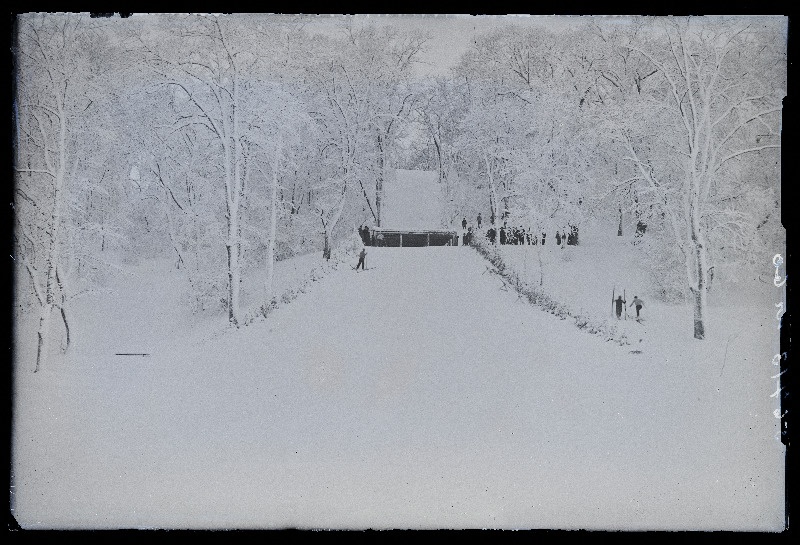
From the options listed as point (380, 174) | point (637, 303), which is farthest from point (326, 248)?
point (637, 303)

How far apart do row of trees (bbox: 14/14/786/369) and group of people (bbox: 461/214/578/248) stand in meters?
0.10

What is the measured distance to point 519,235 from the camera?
323 cm

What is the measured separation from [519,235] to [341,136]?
1.30 metres

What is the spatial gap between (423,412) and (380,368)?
381 mm

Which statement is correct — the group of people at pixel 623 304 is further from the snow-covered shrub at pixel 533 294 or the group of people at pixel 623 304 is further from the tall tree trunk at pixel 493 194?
the tall tree trunk at pixel 493 194

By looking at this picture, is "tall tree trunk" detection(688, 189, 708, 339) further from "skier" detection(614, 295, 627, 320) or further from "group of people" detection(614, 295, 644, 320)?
"skier" detection(614, 295, 627, 320)

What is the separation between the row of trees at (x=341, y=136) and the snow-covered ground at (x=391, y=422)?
1.16 feet

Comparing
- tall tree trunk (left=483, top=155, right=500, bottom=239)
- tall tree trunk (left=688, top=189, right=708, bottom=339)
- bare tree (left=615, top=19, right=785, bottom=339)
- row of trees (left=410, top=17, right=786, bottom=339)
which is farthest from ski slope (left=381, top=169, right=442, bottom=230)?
tall tree trunk (left=688, top=189, right=708, bottom=339)

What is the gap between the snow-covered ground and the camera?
311 cm

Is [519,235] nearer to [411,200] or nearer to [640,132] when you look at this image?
[411,200]

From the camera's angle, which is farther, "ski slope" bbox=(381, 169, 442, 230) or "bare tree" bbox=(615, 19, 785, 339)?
"ski slope" bbox=(381, 169, 442, 230)

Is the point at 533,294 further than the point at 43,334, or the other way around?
the point at 533,294

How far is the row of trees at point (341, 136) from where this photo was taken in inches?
122

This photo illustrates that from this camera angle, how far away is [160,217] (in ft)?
10.3
